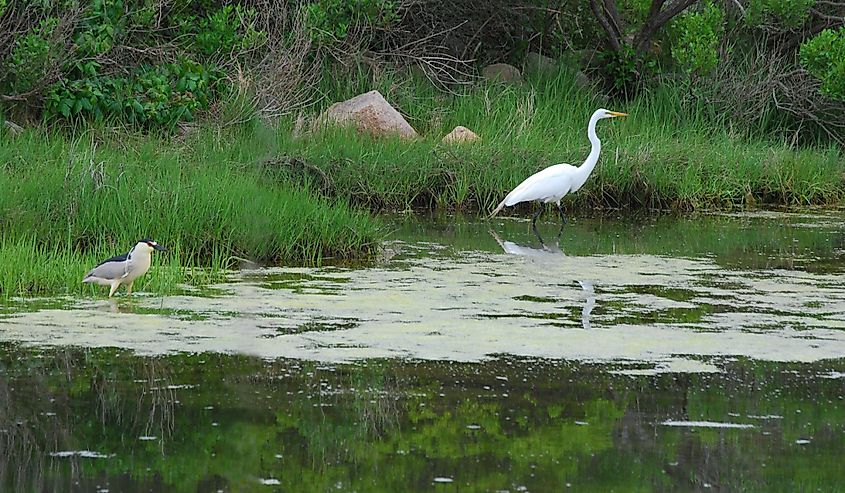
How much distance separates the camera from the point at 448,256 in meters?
8.80

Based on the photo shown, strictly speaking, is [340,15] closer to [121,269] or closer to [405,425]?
[121,269]

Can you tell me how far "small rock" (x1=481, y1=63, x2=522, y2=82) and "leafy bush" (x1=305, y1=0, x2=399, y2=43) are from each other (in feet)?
5.19

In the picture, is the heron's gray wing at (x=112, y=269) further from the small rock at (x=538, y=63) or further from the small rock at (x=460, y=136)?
the small rock at (x=538, y=63)

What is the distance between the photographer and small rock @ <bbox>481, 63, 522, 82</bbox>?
14.7 m

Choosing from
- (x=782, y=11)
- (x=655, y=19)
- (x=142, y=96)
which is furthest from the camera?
(x=655, y=19)

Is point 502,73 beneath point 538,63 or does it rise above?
beneath

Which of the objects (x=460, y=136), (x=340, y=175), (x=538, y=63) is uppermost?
(x=538, y=63)

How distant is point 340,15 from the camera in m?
13.3

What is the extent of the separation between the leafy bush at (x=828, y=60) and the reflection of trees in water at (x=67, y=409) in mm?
9489

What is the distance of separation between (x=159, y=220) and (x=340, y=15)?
5.67 metres

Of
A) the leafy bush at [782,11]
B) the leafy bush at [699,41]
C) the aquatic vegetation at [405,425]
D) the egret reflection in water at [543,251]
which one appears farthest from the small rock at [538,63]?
the aquatic vegetation at [405,425]

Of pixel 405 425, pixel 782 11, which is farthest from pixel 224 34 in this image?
pixel 405 425

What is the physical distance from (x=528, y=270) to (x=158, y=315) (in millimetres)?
2741

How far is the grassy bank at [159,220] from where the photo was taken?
7.47 metres
